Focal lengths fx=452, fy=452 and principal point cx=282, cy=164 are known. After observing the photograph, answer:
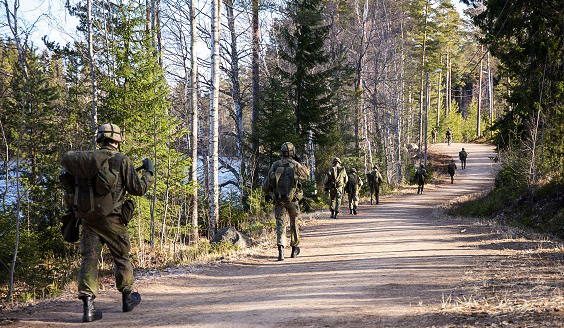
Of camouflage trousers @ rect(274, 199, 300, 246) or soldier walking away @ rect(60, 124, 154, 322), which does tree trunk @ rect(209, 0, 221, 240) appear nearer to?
camouflage trousers @ rect(274, 199, 300, 246)

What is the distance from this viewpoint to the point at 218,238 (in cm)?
1145

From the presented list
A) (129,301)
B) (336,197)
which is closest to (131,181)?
(129,301)

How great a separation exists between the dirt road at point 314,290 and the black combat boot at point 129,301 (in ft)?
0.33

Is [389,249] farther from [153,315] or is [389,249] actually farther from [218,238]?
[153,315]

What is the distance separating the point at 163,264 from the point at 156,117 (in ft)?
17.1

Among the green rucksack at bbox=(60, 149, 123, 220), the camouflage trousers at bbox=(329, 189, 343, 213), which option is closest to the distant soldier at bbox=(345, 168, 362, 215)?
the camouflage trousers at bbox=(329, 189, 343, 213)

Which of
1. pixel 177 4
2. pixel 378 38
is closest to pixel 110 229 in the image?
pixel 177 4

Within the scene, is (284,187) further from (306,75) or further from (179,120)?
(306,75)

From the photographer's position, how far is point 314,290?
6.07 meters

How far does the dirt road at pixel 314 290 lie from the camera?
4.78 m

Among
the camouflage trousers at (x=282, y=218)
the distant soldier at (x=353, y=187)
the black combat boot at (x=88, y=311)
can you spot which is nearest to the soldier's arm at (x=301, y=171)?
the camouflage trousers at (x=282, y=218)

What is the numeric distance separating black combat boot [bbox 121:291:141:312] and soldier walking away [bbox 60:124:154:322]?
1 cm

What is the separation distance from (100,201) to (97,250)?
597 mm

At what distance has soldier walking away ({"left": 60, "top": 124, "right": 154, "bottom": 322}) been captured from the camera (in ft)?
16.1
